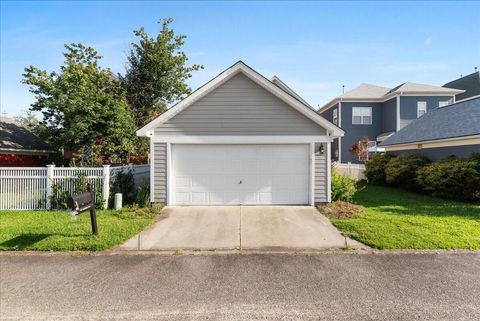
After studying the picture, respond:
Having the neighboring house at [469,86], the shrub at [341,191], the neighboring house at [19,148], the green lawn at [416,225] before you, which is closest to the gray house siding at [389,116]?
the neighboring house at [469,86]

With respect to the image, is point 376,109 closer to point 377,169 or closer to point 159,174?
point 377,169

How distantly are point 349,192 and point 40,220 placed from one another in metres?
10.5

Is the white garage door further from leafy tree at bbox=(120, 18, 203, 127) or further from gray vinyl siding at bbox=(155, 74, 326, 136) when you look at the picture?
leafy tree at bbox=(120, 18, 203, 127)

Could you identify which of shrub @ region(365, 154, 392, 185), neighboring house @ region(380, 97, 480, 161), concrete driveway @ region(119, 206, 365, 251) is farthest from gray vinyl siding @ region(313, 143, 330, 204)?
shrub @ region(365, 154, 392, 185)

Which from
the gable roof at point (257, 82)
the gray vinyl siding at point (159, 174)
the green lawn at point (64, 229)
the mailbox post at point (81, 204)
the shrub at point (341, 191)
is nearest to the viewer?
the mailbox post at point (81, 204)

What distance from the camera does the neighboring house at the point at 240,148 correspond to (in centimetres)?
970

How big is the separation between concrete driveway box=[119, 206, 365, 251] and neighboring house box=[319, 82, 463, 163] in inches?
712

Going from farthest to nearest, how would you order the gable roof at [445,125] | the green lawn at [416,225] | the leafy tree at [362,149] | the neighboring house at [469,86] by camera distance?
the neighboring house at [469,86] → the leafy tree at [362,149] → the gable roof at [445,125] → the green lawn at [416,225]

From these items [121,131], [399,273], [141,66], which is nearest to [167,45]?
[141,66]

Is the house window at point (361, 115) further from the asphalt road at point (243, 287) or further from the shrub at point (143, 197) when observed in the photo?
the shrub at point (143, 197)

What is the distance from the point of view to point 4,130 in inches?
717

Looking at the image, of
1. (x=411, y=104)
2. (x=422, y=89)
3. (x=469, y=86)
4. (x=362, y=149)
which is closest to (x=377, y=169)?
(x=362, y=149)

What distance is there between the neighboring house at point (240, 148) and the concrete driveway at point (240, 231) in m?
0.73

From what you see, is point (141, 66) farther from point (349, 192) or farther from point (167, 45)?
point (349, 192)
